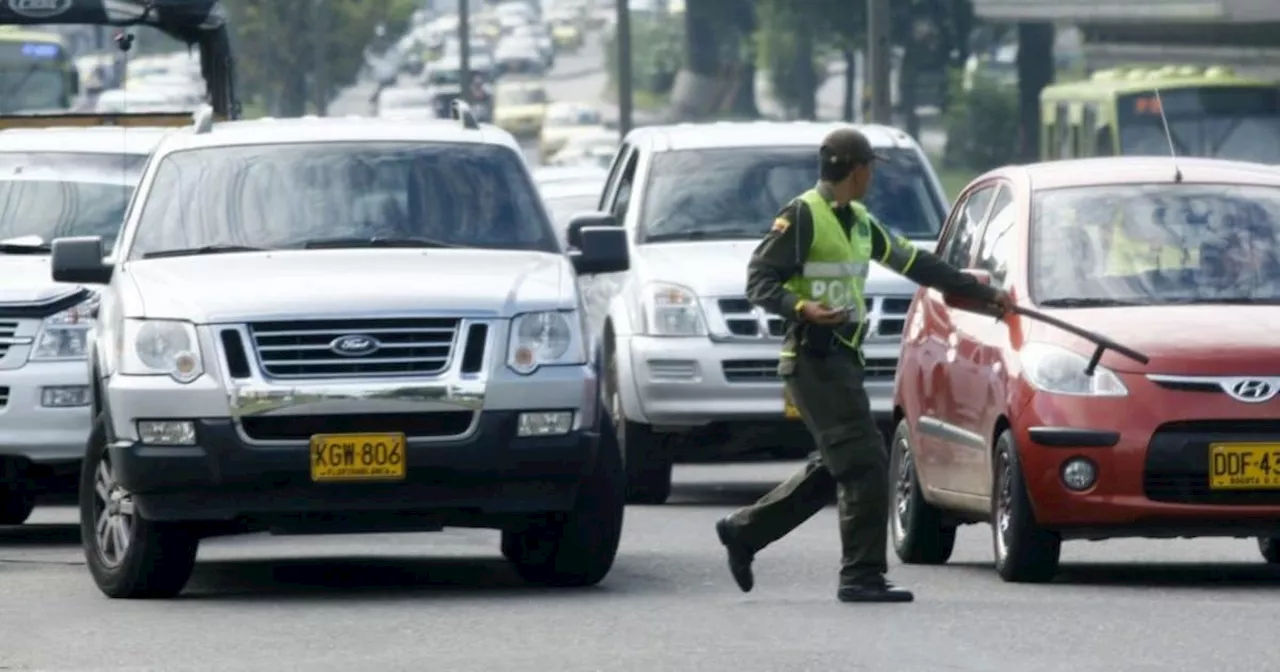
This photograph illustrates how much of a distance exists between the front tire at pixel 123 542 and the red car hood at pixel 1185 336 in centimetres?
307

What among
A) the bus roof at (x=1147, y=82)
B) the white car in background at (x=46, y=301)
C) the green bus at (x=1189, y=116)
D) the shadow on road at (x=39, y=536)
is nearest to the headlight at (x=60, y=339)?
the white car in background at (x=46, y=301)

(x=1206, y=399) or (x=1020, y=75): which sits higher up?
(x=1206, y=399)

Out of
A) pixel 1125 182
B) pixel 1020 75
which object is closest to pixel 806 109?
pixel 1020 75

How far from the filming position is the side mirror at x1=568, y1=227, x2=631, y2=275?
13.5 m

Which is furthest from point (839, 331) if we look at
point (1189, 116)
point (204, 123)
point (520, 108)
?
point (520, 108)

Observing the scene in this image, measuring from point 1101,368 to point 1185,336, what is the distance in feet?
1.05

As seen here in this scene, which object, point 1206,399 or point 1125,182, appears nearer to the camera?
point 1206,399

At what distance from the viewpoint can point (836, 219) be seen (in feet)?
39.8

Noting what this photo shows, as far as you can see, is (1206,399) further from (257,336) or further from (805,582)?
(257,336)

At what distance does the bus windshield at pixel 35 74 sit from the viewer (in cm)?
5566

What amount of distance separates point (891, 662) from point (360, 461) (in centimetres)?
257

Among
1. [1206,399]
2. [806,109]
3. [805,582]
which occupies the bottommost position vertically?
[806,109]

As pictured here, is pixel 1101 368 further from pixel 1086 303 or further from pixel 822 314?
pixel 822 314

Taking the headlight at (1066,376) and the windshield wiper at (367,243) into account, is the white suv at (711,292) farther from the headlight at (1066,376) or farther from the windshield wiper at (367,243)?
the headlight at (1066,376)
